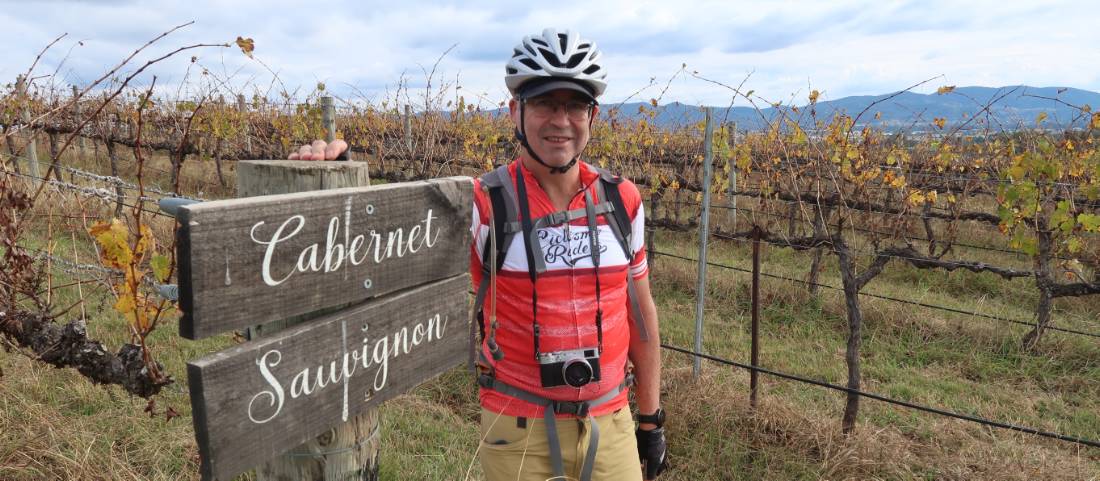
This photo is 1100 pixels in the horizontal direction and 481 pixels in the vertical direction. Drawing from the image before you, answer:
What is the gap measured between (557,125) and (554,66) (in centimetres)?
16

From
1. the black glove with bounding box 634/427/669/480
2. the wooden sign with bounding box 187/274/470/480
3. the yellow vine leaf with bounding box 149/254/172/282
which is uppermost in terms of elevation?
the yellow vine leaf with bounding box 149/254/172/282

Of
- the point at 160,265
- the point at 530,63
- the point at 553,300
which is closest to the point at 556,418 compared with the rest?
the point at 553,300

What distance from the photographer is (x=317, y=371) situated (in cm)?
110

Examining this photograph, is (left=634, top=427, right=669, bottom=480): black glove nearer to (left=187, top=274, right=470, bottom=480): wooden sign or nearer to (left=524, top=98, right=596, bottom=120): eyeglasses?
(left=187, top=274, right=470, bottom=480): wooden sign

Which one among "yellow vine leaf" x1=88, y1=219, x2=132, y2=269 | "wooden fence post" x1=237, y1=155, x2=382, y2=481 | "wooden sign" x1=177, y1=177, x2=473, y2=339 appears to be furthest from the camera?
"yellow vine leaf" x1=88, y1=219, x2=132, y2=269

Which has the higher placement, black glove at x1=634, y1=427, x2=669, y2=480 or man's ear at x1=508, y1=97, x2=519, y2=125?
man's ear at x1=508, y1=97, x2=519, y2=125

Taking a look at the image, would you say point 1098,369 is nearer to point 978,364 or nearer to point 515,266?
point 978,364

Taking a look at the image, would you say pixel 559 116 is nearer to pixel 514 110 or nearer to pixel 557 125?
pixel 557 125

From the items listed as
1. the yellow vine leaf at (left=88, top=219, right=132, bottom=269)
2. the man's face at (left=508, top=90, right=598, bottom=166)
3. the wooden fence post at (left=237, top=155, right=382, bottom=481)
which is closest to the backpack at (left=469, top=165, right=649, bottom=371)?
the man's face at (left=508, top=90, right=598, bottom=166)

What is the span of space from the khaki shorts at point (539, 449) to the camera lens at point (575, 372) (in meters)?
0.13

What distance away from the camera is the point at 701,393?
11.9 feet

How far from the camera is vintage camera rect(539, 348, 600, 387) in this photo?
1631 mm

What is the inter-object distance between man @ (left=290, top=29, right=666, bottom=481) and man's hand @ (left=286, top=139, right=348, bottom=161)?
42cm

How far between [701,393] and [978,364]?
9.61ft
